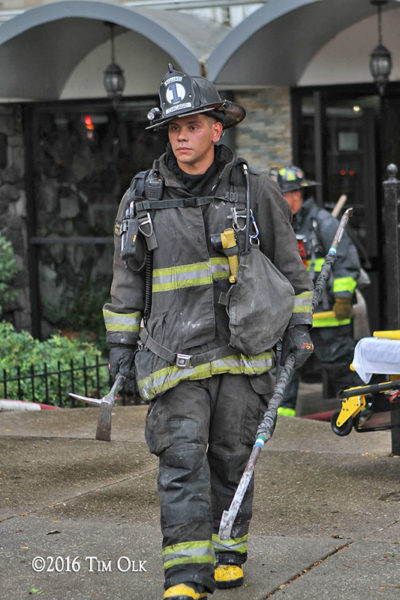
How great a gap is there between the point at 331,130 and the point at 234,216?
6.28m

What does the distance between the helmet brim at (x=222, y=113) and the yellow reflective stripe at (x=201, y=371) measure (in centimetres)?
93

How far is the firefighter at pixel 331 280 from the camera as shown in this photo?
788cm

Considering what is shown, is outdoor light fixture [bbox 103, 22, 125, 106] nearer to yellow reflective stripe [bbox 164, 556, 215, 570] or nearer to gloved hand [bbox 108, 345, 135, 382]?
gloved hand [bbox 108, 345, 135, 382]

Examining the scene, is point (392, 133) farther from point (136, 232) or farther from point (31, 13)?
point (136, 232)

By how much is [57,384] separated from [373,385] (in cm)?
359

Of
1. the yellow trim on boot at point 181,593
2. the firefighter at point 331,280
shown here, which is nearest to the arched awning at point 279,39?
the firefighter at point 331,280

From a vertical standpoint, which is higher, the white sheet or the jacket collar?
the jacket collar

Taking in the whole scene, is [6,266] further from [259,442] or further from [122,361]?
[259,442]

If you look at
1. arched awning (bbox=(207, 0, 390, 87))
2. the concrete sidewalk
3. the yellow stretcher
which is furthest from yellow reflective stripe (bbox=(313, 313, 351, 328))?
arched awning (bbox=(207, 0, 390, 87))

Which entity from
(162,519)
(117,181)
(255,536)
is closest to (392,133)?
(117,181)

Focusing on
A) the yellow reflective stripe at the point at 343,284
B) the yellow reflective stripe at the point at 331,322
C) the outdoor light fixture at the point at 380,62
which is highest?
the outdoor light fixture at the point at 380,62

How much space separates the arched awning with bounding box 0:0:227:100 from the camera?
945 centimetres

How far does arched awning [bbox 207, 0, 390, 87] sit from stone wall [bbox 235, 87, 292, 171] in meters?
0.23

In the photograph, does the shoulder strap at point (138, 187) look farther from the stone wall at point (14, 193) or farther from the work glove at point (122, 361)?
the stone wall at point (14, 193)
